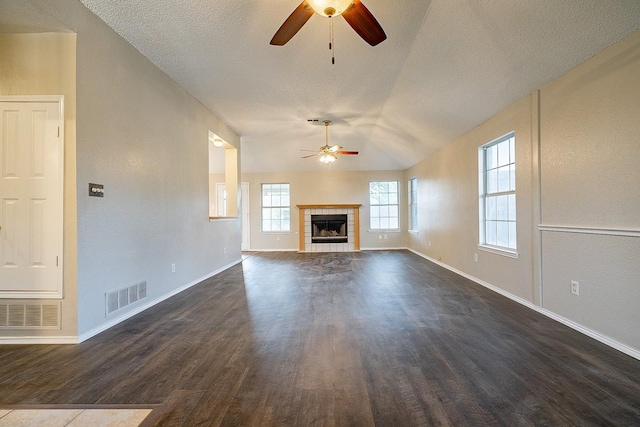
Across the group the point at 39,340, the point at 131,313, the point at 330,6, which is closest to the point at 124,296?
the point at 131,313

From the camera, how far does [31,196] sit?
8.41 ft

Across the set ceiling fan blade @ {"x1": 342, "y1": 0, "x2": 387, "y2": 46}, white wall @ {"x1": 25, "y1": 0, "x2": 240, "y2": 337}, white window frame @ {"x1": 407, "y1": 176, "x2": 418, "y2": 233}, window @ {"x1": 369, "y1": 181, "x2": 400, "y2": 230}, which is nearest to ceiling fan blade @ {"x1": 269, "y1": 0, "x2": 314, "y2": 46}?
ceiling fan blade @ {"x1": 342, "y1": 0, "x2": 387, "y2": 46}

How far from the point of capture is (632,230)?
2.24 metres

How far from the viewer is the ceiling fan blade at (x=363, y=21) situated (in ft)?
6.69

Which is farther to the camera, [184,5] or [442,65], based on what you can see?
[442,65]

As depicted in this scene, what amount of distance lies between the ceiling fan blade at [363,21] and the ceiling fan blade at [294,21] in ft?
0.85

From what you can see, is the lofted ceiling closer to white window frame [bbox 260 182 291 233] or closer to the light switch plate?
the light switch plate

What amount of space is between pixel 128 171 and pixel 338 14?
8.41 feet

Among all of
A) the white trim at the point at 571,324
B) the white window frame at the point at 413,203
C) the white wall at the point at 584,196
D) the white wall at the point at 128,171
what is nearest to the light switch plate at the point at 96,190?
the white wall at the point at 128,171

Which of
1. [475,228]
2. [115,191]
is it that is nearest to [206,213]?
[115,191]

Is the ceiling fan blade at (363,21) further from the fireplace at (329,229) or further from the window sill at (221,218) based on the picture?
the fireplace at (329,229)

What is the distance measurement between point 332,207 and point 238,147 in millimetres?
3401

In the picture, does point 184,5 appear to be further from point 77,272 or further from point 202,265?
point 202,265

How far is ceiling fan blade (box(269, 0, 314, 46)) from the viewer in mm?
2064
